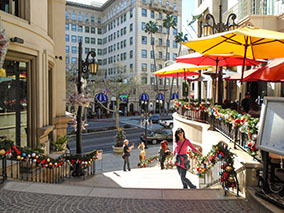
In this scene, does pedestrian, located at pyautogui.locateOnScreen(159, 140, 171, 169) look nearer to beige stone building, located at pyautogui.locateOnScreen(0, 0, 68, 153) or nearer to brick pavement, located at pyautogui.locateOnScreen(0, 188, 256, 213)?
beige stone building, located at pyautogui.locateOnScreen(0, 0, 68, 153)

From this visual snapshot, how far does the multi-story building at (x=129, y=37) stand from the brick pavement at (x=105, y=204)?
1725 inches

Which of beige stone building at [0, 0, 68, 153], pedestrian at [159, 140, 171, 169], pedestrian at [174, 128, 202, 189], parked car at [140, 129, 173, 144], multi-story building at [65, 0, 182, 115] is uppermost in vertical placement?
multi-story building at [65, 0, 182, 115]

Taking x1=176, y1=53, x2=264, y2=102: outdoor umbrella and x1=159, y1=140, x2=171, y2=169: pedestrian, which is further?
x1=159, y1=140, x2=171, y2=169: pedestrian

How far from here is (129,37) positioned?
54.8 meters

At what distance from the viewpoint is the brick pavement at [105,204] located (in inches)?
184

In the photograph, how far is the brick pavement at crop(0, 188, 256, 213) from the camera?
184 inches

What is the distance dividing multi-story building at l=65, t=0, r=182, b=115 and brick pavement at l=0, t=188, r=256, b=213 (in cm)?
4381

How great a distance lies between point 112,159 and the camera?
19.0 metres

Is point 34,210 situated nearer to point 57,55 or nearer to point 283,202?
point 283,202

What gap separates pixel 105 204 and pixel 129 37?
5260 centimetres

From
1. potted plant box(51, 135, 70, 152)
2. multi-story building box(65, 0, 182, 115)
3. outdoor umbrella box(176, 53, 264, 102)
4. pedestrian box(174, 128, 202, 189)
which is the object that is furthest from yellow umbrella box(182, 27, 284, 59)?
multi-story building box(65, 0, 182, 115)

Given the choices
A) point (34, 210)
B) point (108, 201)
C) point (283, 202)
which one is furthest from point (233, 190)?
point (34, 210)

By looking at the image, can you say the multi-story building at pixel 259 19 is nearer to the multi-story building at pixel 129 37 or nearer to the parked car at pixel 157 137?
the parked car at pixel 157 137

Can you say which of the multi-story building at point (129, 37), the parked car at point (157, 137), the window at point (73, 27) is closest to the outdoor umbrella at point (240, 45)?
the parked car at point (157, 137)
